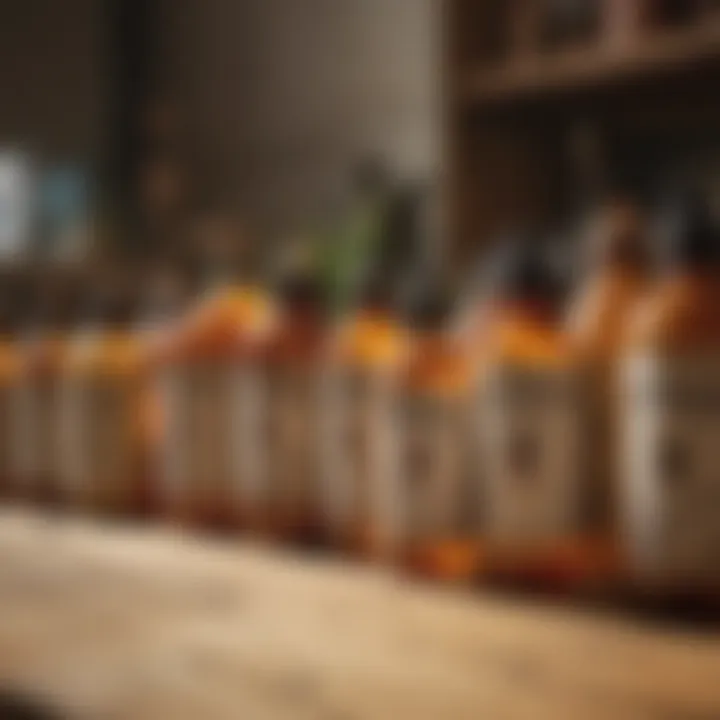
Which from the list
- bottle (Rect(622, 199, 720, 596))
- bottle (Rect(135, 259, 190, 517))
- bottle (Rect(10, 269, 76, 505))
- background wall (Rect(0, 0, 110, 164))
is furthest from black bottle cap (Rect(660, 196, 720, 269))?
background wall (Rect(0, 0, 110, 164))

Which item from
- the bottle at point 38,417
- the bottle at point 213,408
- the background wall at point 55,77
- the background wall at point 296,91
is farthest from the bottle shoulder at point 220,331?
the background wall at point 55,77

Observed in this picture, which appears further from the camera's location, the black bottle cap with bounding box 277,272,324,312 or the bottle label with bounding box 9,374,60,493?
the bottle label with bounding box 9,374,60,493

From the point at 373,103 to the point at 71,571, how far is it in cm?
100

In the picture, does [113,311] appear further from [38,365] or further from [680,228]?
[680,228]

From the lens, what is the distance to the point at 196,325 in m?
0.75

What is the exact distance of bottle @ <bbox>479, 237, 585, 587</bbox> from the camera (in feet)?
1.83

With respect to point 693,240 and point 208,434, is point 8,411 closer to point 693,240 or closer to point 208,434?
point 208,434

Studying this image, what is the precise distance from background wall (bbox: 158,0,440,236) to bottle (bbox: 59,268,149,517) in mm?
686

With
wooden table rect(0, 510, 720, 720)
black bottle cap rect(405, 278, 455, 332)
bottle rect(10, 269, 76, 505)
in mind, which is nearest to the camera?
wooden table rect(0, 510, 720, 720)

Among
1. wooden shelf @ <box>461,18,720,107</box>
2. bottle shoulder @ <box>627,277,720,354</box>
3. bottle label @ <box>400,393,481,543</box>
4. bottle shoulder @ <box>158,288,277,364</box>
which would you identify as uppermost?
wooden shelf @ <box>461,18,720,107</box>

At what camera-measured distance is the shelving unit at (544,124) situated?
1.00 metres

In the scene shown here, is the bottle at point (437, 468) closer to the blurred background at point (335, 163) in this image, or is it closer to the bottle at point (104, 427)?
the blurred background at point (335, 163)

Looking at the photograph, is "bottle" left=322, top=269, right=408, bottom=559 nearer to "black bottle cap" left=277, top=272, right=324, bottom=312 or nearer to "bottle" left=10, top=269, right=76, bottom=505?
"black bottle cap" left=277, top=272, right=324, bottom=312

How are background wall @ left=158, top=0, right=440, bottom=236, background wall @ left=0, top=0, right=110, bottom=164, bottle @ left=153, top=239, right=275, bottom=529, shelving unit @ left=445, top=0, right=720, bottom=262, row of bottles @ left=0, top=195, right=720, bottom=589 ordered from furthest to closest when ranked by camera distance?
background wall @ left=0, top=0, right=110, bottom=164 → background wall @ left=158, top=0, right=440, bottom=236 → shelving unit @ left=445, top=0, right=720, bottom=262 → bottle @ left=153, top=239, right=275, bottom=529 → row of bottles @ left=0, top=195, right=720, bottom=589
